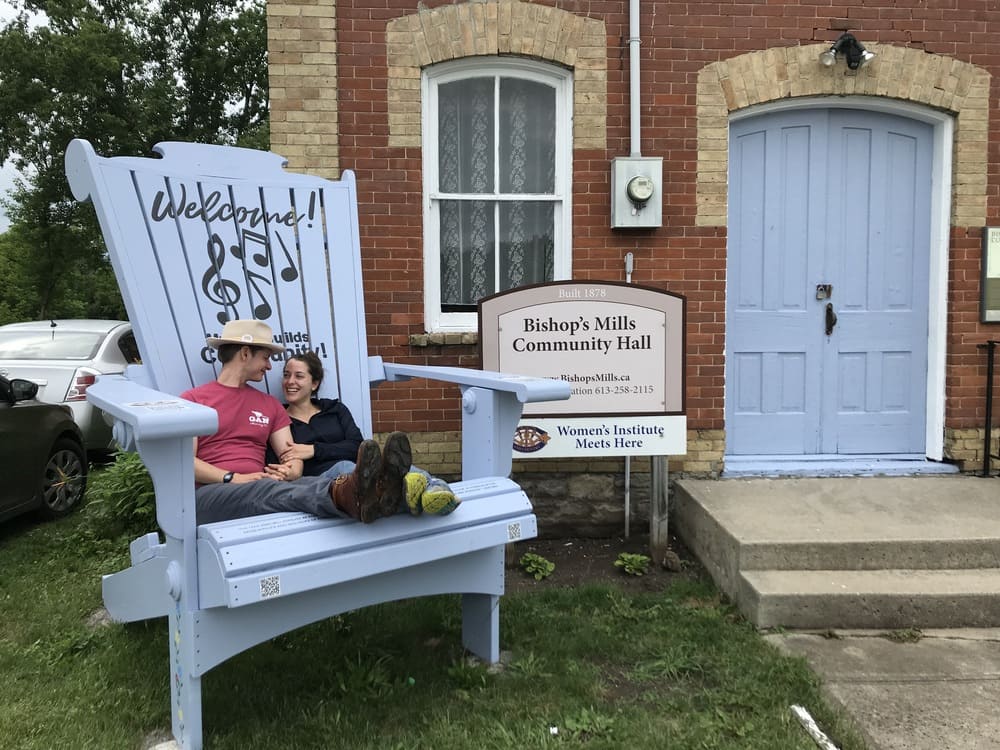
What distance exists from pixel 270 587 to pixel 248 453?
3.12ft

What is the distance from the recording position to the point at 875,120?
477cm

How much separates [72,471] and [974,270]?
19.7 feet

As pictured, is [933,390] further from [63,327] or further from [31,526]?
[63,327]

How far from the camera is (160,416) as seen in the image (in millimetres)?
1970

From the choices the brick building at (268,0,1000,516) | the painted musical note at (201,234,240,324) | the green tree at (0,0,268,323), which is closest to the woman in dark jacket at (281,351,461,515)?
the painted musical note at (201,234,240,324)

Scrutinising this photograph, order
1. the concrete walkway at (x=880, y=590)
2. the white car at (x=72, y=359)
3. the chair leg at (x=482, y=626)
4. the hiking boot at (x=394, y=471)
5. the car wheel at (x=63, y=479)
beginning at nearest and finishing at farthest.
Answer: the hiking boot at (x=394, y=471) → the concrete walkway at (x=880, y=590) → the chair leg at (x=482, y=626) → the car wheel at (x=63, y=479) → the white car at (x=72, y=359)

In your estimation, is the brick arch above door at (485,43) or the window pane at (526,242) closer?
the brick arch above door at (485,43)

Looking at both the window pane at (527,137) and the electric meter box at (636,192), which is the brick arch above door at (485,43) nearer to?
the window pane at (527,137)

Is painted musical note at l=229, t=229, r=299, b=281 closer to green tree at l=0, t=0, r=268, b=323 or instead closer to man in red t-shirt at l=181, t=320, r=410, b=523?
man in red t-shirt at l=181, t=320, r=410, b=523

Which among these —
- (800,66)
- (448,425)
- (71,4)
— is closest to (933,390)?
(800,66)

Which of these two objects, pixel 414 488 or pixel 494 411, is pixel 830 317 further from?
pixel 414 488

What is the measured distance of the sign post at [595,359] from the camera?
4.00 meters

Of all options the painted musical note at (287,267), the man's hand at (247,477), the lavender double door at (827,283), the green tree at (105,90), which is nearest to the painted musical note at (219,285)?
the painted musical note at (287,267)

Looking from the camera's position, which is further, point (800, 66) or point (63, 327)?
point (63, 327)
